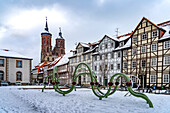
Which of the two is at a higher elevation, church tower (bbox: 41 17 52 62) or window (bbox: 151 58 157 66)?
church tower (bbox: 41 17 52 62)

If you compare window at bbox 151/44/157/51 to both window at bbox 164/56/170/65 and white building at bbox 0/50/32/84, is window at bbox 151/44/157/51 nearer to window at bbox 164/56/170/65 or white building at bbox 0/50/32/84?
window at bbox 164/56/170/65

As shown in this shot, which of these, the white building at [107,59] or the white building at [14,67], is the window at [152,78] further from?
the white building at [14,67]

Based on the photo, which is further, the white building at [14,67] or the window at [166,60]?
the white building at [14,67]

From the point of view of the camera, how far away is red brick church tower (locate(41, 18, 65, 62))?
98438mm

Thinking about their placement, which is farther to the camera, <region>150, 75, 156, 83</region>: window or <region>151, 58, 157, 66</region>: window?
<region>151, 58, 157, 66</region>: window

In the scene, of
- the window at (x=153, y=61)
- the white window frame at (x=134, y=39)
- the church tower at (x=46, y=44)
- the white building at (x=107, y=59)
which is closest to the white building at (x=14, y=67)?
the white building at (x=107, y=59)

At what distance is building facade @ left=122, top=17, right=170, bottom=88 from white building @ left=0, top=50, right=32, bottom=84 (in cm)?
2226

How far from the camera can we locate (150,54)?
24.6m

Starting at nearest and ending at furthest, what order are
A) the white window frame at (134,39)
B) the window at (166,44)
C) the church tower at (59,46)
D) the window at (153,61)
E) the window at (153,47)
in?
the window at (166,44), the window at (153,61), the window at (153,47), the white window frame at (134,39), the church tower at (59,46)

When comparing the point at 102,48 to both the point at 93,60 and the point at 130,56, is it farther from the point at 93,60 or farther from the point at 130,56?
the point at 130,56

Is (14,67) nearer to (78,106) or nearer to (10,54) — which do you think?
(10,54)

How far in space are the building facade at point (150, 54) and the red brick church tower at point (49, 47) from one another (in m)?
76.4

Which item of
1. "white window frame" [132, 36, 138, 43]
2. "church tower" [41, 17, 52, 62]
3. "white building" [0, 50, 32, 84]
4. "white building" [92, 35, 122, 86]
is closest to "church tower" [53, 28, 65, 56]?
"church tower" [41, 17, 52, 62]

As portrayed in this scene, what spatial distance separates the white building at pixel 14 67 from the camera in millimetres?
32597
